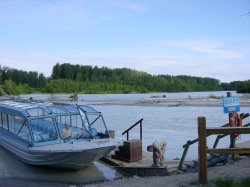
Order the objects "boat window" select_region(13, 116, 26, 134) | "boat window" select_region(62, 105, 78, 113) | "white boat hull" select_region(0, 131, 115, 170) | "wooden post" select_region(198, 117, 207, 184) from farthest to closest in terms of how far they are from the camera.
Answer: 1. "boat window" select_region(62, 105, 78, 113)
2. "boat window" select_region(13, 116, 26, 134)
3. "white boat hull" select_region(0, 131, 115, 170)
4. "wooden post" select_region(198, 117, 207, 184)

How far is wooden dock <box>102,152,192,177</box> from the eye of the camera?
37.2 ft

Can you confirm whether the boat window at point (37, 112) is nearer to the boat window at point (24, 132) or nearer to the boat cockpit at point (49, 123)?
the boat cockpit at point (49, 123)

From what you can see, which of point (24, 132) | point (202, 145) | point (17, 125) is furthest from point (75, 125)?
point (202, 145)

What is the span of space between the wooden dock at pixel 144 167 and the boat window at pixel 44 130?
280 centimetres

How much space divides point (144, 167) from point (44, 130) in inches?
197

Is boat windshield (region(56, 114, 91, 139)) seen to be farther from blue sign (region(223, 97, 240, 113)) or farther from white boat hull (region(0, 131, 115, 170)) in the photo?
blue sign (region(223, 97, 240, 113))

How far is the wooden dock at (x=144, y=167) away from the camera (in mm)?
11337

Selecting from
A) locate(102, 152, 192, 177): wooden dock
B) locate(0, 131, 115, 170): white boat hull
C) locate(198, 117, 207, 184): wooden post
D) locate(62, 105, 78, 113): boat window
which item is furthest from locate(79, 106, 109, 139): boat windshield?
locate(198, 117, 207, 184): wooden post

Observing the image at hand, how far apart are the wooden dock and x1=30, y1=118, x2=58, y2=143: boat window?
2799 millimetres

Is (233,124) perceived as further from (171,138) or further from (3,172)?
(171,138)

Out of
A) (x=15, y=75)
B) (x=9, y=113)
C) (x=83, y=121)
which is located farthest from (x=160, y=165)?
(x=15, y=75)

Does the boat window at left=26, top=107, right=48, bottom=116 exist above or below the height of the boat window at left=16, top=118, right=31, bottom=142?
above

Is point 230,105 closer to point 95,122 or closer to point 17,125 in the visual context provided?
point 95,122

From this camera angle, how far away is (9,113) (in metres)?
16.4
